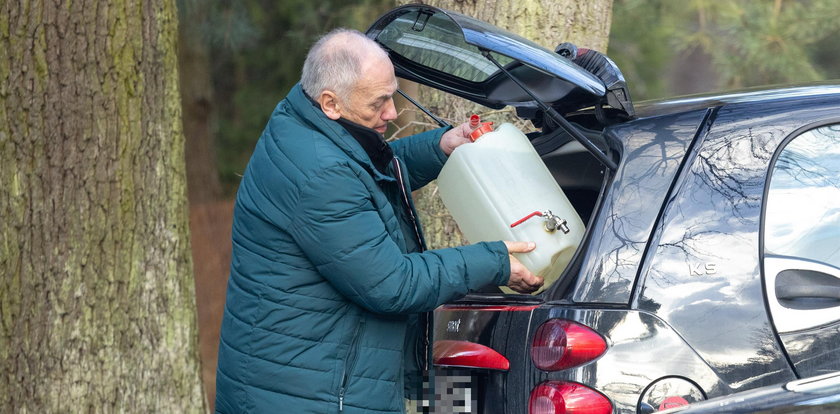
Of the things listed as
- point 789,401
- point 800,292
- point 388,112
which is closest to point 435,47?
point 388,112

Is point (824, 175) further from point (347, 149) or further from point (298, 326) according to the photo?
point (298, 326)

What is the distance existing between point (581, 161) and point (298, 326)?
1.08 meters

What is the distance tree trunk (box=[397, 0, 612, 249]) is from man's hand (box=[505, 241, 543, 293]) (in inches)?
69.3

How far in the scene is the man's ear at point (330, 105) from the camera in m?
2.71

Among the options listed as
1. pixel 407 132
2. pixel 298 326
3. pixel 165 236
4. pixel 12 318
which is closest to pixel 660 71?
pixel 407 132

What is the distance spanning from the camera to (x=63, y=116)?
4168mm

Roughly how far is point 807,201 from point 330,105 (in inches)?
50.3

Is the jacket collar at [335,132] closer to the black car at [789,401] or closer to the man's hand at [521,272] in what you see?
the man's hand at [521,272]

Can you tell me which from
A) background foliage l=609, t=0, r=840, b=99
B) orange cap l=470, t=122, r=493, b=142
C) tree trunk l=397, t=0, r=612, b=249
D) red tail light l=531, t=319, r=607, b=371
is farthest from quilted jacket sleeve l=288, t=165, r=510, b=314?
background foliage l=609, t=0, r=840, b=99

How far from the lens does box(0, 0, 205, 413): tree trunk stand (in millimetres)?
4109

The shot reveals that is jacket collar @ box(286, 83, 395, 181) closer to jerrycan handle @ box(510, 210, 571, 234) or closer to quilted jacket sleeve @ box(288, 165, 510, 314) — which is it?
quilted jacket sleeve @ box(288, 165, 510, 314)

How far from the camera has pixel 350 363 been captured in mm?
2652

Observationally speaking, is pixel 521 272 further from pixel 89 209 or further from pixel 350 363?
pixel 89 209

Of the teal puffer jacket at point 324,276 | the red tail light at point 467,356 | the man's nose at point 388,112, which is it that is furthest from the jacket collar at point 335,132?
the red tail light at point 467,356
